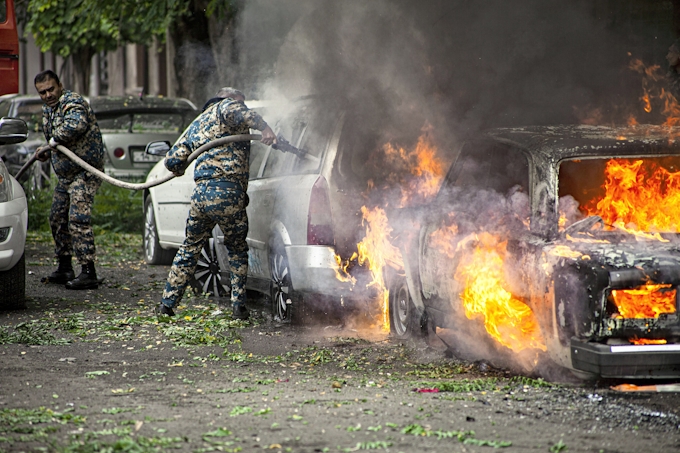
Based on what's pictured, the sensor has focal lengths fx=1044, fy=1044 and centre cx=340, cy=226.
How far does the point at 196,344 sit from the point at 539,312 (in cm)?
283

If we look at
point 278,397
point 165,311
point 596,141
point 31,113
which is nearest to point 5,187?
point 165,311

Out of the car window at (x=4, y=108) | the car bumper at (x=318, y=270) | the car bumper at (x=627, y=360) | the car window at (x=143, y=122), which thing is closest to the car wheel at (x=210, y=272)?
the car bumper at (x=318, y=270)

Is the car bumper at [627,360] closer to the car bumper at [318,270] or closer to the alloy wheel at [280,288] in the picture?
the car bumper at [318,270]

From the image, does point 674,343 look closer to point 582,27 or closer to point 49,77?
point 582,27

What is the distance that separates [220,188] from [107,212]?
27.0ft

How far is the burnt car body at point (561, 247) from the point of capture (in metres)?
5.38

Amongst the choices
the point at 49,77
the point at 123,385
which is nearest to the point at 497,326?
the point at 123,385

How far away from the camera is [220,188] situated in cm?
821

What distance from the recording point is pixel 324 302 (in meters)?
8.09

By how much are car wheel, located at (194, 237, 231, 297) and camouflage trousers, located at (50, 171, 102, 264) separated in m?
1.17

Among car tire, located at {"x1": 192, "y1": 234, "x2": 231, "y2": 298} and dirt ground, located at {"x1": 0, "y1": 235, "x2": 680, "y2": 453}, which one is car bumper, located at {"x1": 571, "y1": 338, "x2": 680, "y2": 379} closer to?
dirt ground, located at {"x1": 0, "y1": 235, "x2": 680, "y2": 453}

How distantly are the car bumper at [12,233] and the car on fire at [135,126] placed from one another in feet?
24.7

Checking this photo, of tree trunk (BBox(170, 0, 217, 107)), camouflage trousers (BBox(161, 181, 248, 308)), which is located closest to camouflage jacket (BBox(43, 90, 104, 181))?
camouflage trousers (BBox(161, 181, 248, 308))

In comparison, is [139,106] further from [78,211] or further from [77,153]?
[78,211]
